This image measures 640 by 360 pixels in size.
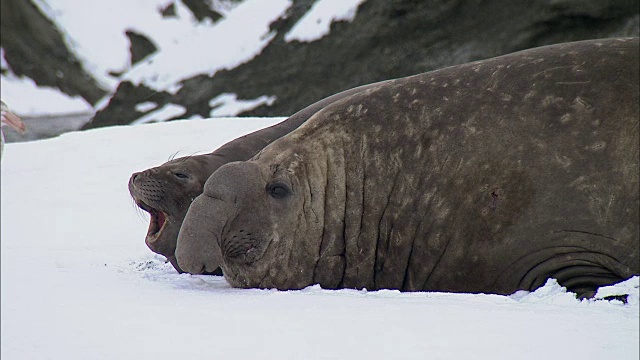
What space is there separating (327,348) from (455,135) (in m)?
1.85

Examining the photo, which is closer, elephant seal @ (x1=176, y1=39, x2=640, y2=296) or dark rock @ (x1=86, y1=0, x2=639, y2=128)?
elephant seal @ (x1=176, y1=39, x2=640, y2=296)

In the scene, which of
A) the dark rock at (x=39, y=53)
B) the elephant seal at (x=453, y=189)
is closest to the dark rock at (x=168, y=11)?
the dark rock at (x=39, y=53)

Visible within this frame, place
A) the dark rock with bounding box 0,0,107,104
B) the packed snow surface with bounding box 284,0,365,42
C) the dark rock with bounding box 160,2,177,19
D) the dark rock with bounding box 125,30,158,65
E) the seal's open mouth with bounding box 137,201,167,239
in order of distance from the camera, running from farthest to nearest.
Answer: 1. the dark rock with bounding box 160,2,177,19
2. the dark rock with bounding box 125,30,158,65
3. the dark rock with bounding box 0,0,107,104
4. the packed snow surface with bounding box 284,0,365,42
5. the seal's open mouth with bounding box 137,201,167,239

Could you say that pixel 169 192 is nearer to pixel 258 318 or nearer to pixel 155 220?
pixel 155 220

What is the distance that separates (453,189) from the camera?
4.44 m

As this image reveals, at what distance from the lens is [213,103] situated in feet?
44.7

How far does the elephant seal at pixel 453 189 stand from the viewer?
4.12 metres

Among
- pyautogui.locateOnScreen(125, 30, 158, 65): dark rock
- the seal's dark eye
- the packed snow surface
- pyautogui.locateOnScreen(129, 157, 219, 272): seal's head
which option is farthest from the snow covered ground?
pyautogui.locateOnScreen(125, 30, 158, 65): dark rock

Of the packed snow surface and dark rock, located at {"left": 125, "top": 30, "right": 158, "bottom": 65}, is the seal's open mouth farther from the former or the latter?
dark rock, located at {"left": 125, "top": 30, "right": 158, "bottom": 65}

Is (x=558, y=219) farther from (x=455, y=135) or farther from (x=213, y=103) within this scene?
(x=213, y=103)

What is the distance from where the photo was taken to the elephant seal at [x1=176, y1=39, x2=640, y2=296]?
4.12 meters

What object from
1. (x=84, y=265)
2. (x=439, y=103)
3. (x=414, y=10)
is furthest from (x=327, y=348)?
(x=414, y=10)

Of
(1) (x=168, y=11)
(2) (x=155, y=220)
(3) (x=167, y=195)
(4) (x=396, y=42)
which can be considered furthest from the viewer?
(1) (x=168, y=11)

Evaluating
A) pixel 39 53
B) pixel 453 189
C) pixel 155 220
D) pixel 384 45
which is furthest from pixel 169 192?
pixel 39 53
